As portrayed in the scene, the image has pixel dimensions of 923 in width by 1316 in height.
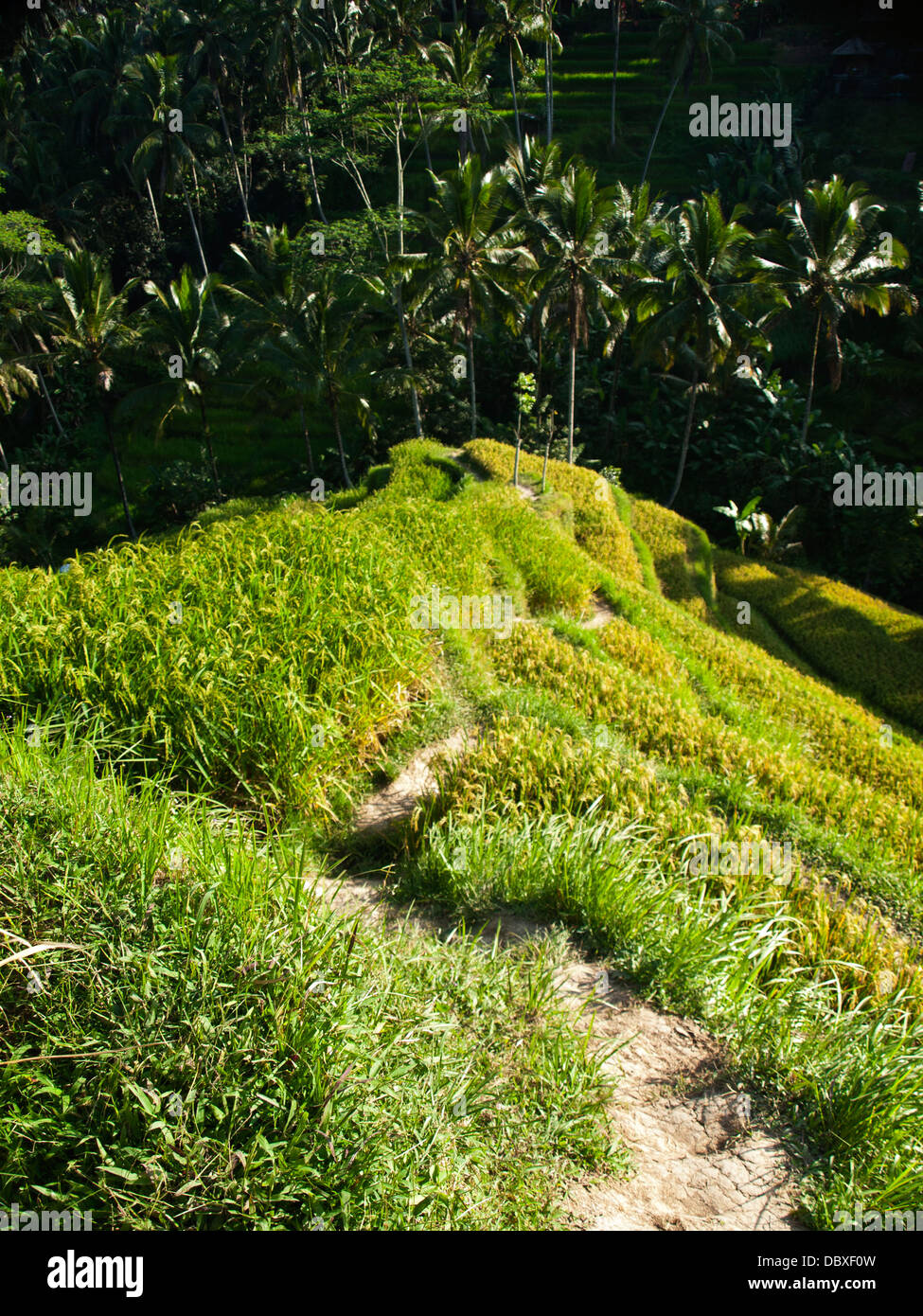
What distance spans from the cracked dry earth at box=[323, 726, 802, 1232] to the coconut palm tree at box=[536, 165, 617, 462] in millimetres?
21165

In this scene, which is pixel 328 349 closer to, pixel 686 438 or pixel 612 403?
pixel 612 403

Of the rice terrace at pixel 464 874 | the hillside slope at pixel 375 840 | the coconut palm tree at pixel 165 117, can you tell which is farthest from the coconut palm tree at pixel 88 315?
the hillside slope at pixel 375 840

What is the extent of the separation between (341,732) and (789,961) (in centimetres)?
331

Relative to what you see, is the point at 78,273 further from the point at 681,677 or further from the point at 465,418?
the point at 681,677

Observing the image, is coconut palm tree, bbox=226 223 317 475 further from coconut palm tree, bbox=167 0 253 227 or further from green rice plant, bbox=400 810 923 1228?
green rice plant, bbox=400 810 923 1228

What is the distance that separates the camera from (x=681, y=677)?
9945 millimetres

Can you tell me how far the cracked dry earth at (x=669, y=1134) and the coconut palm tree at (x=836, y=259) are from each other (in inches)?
978

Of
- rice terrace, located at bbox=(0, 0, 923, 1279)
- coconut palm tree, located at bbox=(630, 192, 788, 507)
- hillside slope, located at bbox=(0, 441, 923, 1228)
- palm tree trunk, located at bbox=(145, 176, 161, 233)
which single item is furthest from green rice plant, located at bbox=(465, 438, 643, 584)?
palm tree trunk, located at bbox=(145, 176, 161, 233)

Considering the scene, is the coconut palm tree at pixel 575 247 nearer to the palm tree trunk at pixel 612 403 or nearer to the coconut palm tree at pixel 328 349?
the palm tree trunk at pixel 612 403

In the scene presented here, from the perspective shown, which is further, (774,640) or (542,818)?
(774,640)

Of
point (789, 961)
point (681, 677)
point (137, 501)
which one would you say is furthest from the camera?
point (137, 501)

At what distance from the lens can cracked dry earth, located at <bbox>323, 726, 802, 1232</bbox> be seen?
3.06 meters

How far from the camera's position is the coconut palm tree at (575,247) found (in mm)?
20797

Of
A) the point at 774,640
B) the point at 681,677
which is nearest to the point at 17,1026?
the point at 681,677
